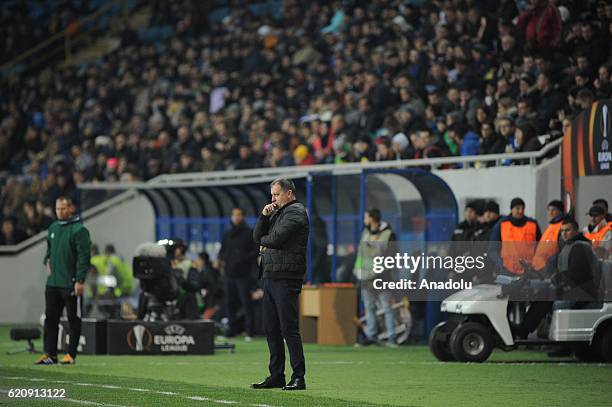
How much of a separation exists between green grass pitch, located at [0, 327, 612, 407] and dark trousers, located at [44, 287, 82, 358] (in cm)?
33

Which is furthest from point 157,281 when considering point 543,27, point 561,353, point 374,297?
point 543,27

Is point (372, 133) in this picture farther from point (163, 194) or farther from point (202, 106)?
point (202, 106)

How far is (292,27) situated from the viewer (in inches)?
1324

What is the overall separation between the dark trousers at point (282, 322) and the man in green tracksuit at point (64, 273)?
165 inches

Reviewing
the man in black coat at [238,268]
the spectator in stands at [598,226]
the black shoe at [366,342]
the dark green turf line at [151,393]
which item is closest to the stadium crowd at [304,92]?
the man in black coat at [238,268]

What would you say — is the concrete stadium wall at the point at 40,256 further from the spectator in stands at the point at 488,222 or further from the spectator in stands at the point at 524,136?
the spectator in stands at the point at 488,222

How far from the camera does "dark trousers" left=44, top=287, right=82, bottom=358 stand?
1678 centimetres

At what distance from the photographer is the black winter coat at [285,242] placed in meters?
12.9

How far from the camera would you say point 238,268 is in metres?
23.3

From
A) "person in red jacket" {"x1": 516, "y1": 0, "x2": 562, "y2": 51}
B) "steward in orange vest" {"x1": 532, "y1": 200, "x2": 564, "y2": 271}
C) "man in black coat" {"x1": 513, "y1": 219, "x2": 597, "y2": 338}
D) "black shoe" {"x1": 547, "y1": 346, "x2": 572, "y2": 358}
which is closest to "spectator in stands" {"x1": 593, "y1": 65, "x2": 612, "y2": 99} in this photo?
"person in red jacket" {"x1": 516, "y1": 0, "x2": 562, "y2": 51}

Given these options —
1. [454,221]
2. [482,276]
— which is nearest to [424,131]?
[454,221]

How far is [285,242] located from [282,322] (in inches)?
29.9

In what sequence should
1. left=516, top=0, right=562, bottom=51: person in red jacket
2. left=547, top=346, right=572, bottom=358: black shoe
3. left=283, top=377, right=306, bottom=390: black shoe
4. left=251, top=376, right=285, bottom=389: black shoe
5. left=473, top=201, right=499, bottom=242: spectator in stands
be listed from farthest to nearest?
1. left=516, top=0, right=562, bottom=51: person in red jacket
2. left=473, top=201, right=499, bottom=242: spectator in stands
3. left=547, top=346, right=572, bottom=358: black shoe
4. left=251, top=376, right=285, bottom=389: black shoe
5. left=283, top=377, right=306, bottom=390: black shoe

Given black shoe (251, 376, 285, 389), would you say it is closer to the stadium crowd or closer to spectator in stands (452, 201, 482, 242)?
spectator in stands (452, 201, 482, 242)
